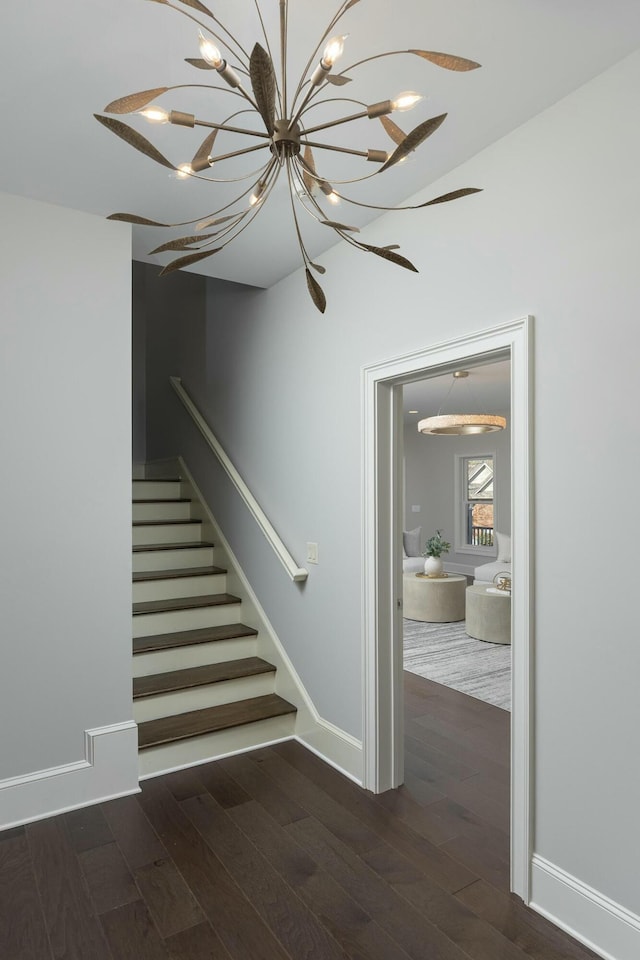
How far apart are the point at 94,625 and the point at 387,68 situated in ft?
8.13

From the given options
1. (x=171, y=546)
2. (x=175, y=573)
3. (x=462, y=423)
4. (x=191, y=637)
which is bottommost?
(x=191, y=637)

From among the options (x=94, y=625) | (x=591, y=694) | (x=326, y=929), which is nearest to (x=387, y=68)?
(x=591, y=694)

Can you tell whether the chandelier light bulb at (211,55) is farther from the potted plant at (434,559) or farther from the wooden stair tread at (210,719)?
the potted plant at (434,559)

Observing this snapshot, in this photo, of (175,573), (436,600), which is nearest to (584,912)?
(175,573)

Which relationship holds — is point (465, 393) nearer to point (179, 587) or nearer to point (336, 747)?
point (179, 587)

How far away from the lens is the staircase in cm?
309

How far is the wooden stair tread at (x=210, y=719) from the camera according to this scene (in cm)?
300

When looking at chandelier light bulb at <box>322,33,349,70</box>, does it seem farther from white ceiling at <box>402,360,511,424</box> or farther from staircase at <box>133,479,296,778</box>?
white ceiling at <box>402,360,511,424</box>

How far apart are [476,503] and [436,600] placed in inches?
162

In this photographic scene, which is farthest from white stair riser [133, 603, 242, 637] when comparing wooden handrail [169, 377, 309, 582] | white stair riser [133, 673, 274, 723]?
wooden handrail [169, 377, 309, 582]

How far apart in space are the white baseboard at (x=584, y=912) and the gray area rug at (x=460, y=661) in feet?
6.23

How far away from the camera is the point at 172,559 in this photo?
163 inches

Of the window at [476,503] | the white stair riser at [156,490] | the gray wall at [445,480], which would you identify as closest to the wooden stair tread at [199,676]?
the white stair riser at [156,490]

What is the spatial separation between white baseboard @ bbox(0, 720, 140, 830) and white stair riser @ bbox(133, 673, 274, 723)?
301 millimetres
